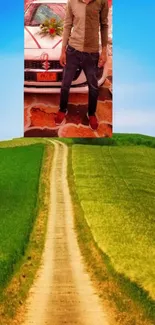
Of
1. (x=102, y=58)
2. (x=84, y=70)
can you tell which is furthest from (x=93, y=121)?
(x=102, y=58)

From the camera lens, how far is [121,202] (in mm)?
45656

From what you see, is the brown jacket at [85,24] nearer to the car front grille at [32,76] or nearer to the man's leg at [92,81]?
the man's leg at [92,81]

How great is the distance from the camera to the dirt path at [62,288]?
73.5ft

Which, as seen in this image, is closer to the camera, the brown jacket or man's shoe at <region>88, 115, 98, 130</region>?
the brown jacket

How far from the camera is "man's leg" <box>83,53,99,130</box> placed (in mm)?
53031

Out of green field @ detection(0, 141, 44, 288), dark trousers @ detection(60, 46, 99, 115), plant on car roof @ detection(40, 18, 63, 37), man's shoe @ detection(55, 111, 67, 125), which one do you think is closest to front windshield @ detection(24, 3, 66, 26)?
plant on car roof @ detection(40, 18, 63, 37)

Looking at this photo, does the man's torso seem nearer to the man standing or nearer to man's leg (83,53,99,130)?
the man standing

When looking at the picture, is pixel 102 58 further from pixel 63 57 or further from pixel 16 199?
pixel 16 199

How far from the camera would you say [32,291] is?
25.5 meters

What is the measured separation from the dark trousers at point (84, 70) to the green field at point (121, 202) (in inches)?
227

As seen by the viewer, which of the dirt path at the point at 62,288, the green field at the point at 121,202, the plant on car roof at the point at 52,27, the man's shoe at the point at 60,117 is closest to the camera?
the dirt path at the point at 62,288

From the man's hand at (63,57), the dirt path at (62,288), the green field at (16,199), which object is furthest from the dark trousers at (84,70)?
the dirt path at (62,288)

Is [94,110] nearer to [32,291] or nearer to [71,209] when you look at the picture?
[71,209]

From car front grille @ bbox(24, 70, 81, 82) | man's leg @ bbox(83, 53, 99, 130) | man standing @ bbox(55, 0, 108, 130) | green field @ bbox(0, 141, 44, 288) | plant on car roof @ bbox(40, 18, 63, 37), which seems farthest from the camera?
plant on car roof @ bbox(40, 18, 63, 37)
